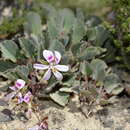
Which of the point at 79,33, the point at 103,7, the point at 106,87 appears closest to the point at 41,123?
the point at 106,87

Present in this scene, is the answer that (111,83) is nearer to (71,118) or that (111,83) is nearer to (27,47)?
(71,118)

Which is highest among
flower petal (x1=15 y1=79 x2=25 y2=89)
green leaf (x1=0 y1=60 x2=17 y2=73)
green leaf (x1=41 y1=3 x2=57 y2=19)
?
green leaf (x1=41 y1=3 x2=57 y2=19)

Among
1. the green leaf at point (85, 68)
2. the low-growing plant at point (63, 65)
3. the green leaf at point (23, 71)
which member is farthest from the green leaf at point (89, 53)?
the green leaf at point (23, 71)

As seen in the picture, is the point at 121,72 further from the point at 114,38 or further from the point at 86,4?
the point at 86,4

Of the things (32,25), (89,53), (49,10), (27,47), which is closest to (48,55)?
(27,47)

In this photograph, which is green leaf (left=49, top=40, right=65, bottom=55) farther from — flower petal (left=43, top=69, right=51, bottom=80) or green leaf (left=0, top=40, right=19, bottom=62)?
green leaf (left=0, top=40, right=19, bottom=62)

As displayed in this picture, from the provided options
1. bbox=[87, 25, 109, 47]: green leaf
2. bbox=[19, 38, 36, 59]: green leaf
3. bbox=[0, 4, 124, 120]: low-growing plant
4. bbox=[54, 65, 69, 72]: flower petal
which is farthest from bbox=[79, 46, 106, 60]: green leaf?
bbox=[19, 38, 36, 59]: green leaf
